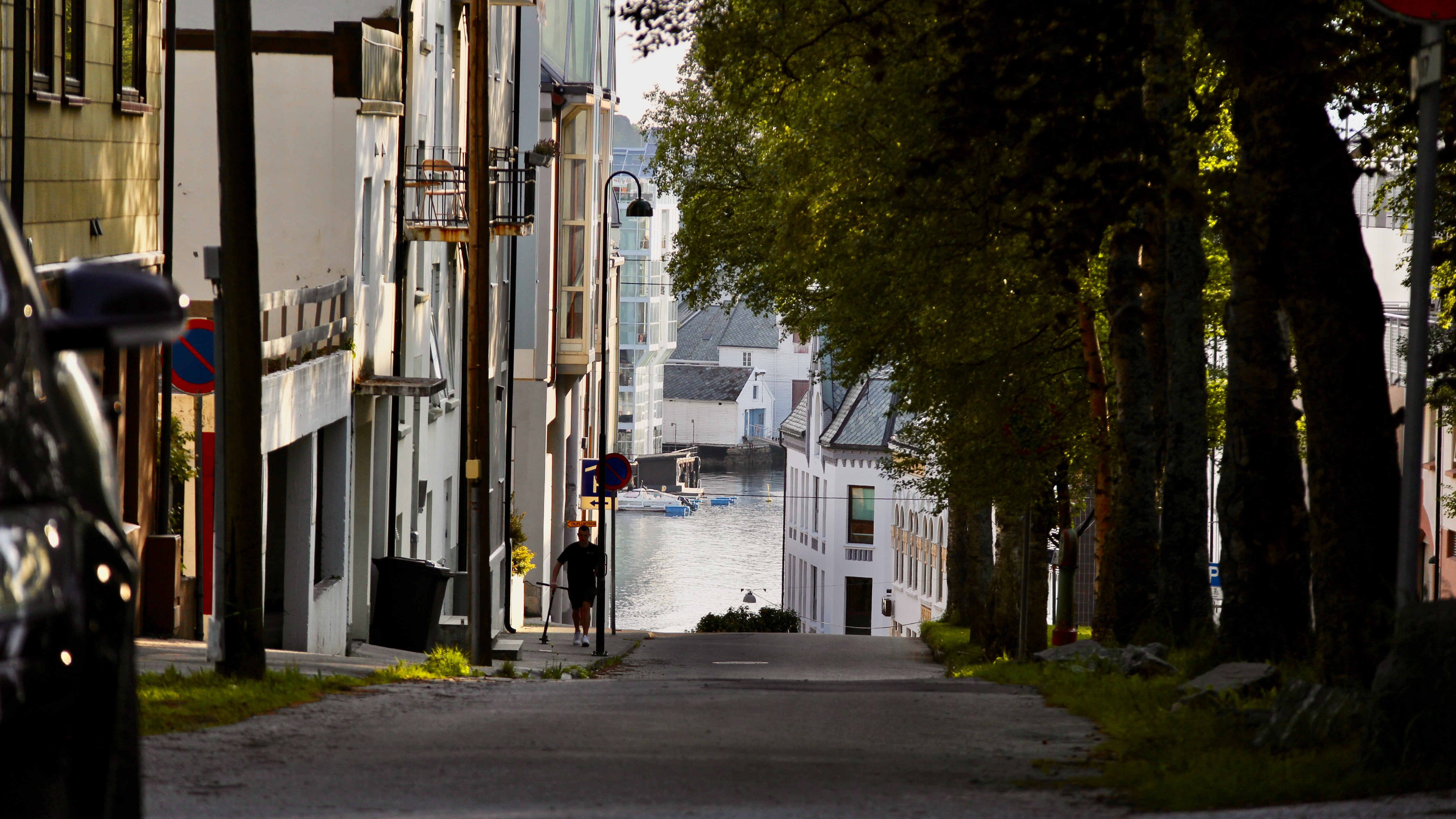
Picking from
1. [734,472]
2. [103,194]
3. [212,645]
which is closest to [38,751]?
[212,645]

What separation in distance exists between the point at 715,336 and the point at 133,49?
520ft

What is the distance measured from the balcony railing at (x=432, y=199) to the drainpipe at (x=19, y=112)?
10.9 m

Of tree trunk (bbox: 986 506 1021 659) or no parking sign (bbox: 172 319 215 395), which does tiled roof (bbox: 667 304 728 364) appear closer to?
tree trunk (bbox: 986 506 1021 659)

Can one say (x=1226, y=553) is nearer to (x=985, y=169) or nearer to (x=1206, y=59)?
(x=985, y=169)

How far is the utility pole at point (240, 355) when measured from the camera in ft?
34.2

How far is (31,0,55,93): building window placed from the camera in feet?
44.3

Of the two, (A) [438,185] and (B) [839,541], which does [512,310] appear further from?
(B) [839,541]

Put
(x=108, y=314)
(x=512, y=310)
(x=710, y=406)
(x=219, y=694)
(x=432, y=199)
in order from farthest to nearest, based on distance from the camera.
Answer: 1. (x=710, y=406)
2. (x=512, y=310)
3. (x=432, y=199)
4. (x=219, y=694)
5. (x=108, y=314)

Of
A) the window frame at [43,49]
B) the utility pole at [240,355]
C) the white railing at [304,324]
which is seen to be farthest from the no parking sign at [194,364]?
the utility pole at [240,355]

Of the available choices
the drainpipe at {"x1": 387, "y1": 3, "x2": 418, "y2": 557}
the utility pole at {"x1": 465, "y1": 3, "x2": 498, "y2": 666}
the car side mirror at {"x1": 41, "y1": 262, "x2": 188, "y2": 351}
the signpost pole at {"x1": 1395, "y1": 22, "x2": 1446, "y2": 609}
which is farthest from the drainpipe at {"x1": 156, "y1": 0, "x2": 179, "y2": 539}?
the car side mirror at {"x1": 41, "y1": 262, "x2": 188, "y2": 351}

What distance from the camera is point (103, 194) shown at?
15.3 meters

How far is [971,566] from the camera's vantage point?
33.5 meters

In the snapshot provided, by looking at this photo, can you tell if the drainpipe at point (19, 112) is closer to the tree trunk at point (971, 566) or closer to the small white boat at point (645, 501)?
the tree trunk at point (971, 566)

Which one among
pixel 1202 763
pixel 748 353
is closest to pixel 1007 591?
pixel 1202 763
